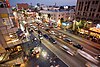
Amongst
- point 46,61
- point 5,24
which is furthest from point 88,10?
point 5,24

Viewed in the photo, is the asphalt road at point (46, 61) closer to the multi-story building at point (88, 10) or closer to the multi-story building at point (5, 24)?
the multi-story building at point (5, 24)

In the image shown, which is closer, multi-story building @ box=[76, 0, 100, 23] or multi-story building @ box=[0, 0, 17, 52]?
multi-story building @ box=[0, 0, 17, 52]

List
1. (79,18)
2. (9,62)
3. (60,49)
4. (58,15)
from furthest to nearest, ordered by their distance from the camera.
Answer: (58,15), (79,18), (60,49), (9,62)

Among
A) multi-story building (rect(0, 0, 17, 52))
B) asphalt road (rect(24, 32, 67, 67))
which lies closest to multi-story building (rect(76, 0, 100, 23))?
asphalt road (rect(24, 32, 67, 67))

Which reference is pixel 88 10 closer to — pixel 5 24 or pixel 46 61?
pixel 46 61

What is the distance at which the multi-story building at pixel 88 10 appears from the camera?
34763 mm

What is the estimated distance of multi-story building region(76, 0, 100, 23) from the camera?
114 feet

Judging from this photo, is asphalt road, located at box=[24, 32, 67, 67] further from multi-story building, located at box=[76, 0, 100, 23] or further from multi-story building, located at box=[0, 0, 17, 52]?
multi-story building, located at box=[76, 0, 100, 23]

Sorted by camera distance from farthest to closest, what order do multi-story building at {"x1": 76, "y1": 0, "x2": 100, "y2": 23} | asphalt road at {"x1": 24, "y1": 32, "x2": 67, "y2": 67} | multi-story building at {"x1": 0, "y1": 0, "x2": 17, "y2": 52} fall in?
multi-story building at {"x1": 76, "y1": 0, "x2": 100, "y2": 23}
asphalt road at {"x1": 24, "y1": 32, "x2": 67, "y2": 67}
multi-story building at {"x1": 0, "y1": 0, "x2": 17, "y2": 52}

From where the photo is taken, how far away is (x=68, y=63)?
20562mm

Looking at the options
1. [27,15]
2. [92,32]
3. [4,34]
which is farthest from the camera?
[27,15]

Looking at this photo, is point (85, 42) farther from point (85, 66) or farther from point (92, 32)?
point (85, 66)

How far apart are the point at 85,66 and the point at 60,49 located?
9.69 meters

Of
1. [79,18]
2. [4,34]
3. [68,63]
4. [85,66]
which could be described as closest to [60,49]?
[68,63]
